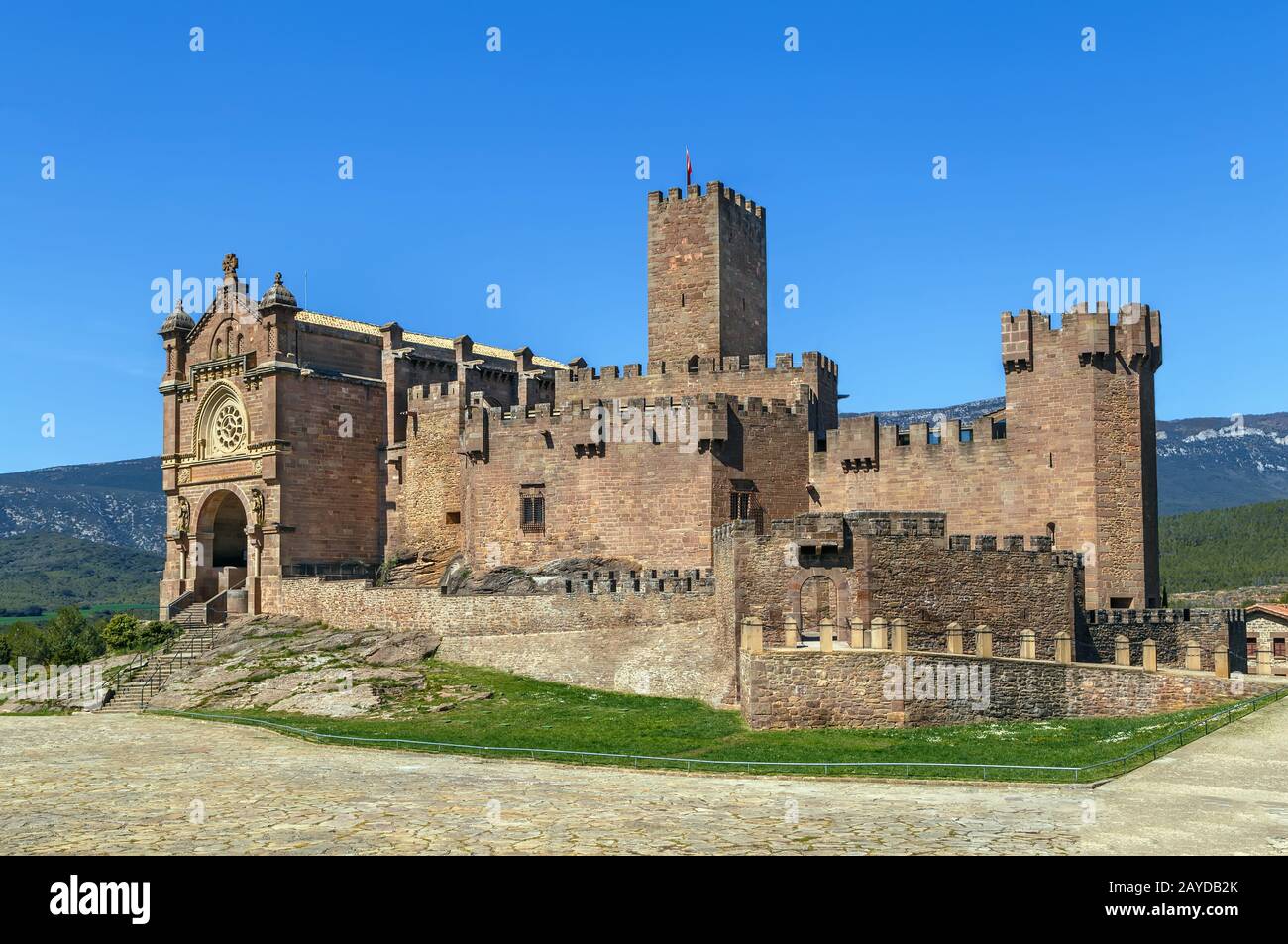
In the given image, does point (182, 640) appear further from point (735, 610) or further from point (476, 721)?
point (735, 610)

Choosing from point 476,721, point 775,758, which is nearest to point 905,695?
point 775,758

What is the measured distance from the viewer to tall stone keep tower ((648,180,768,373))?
48.8 meters

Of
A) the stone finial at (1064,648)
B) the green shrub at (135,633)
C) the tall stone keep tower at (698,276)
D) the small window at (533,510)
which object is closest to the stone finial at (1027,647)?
the stone finial at (1064,648)

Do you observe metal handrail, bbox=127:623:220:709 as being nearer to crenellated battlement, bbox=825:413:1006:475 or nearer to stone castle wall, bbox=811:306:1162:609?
crenellated battlement, bbox=825:413:1006:475

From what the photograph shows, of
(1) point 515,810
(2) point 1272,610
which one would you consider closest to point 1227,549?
(2) point 1272,610

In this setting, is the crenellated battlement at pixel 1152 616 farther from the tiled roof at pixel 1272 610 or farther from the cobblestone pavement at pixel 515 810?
the tiled roof at pixel 1272 610

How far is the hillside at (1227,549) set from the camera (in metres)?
130

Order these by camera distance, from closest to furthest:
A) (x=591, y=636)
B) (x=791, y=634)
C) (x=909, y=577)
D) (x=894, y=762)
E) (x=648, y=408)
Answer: (x=894, y=762) → (x=791, y=634) → (x=909, y=577) → (x=591, y=636) → (x=648, y=408)

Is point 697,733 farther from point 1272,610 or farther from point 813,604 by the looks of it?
point 1272,610

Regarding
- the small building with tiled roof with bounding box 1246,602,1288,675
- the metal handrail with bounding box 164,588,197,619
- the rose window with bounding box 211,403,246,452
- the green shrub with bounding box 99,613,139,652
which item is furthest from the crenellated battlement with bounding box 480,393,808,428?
the small building with tiled roof with bounding box 1246,602,1288,675

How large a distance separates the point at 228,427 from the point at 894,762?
4004 cm

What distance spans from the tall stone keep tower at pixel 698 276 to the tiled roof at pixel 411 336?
7240 mm

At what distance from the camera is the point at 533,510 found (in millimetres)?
48031

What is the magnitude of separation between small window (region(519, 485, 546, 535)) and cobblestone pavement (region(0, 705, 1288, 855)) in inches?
845
